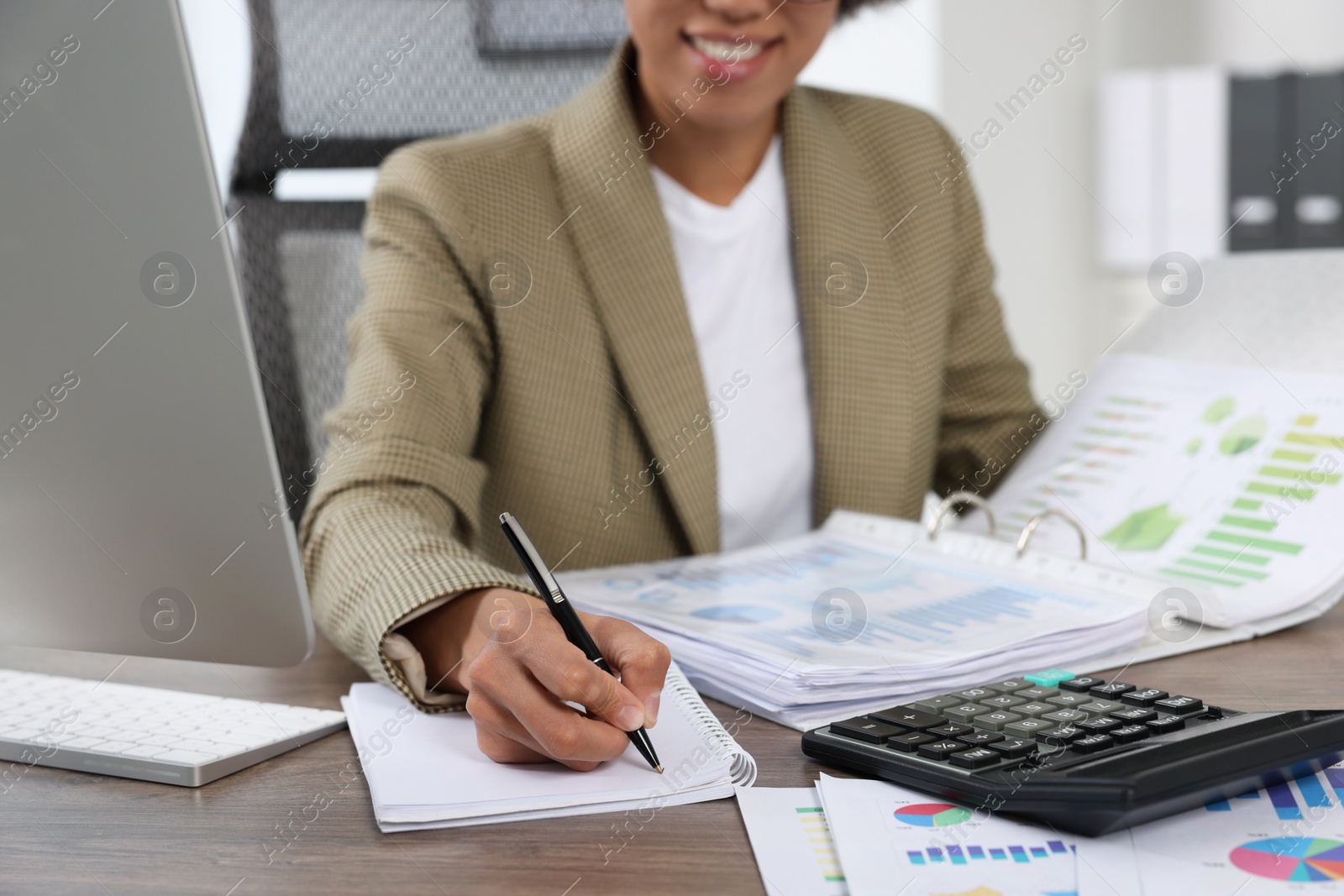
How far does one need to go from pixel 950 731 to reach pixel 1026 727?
35 mm

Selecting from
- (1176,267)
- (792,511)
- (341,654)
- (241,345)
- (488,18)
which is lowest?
(792,511)

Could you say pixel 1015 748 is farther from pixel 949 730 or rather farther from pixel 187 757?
pixel 187 757

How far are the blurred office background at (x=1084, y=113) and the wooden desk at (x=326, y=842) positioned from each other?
6.89 ft

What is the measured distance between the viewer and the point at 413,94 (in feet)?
4.11

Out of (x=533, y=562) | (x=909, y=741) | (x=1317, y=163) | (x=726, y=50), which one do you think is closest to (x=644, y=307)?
(x=726, y=50)

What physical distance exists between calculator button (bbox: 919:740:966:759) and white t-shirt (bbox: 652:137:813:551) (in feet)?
2.07

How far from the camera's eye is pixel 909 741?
22.0 inches

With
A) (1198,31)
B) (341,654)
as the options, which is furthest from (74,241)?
(1198,31)

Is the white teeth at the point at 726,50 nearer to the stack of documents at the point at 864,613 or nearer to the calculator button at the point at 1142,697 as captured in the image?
the stack of documents at the point at 864,613

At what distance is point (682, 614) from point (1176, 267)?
2.08ft

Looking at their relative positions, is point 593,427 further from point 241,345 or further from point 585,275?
point 241,345

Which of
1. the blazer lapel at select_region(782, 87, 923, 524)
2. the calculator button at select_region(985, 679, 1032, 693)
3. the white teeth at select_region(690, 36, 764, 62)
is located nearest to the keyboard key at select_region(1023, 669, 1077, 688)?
the calculator button at select_region(985, 679, 1032, 693)

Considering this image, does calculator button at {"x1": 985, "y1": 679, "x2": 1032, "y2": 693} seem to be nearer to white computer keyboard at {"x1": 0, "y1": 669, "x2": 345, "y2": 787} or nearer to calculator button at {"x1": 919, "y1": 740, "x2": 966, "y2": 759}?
calculator button at {"x1": 919, "y1": 740, "x2": 966, "y2": 759}

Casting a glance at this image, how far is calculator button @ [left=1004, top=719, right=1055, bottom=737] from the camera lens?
0.55m
